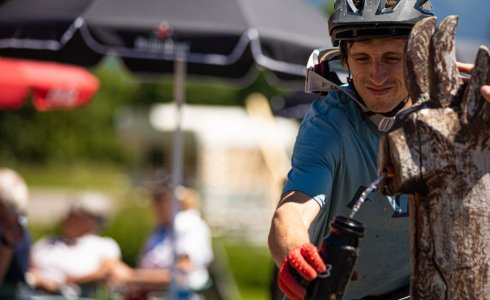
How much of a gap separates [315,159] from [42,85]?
955 centimetres

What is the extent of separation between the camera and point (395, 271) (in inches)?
147

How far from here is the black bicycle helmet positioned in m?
3.37

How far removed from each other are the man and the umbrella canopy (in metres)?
3.58

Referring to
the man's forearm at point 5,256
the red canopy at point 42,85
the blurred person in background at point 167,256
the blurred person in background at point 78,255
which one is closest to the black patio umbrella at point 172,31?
the man's forearm at point 5,256

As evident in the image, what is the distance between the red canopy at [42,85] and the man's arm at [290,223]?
30.3 feet

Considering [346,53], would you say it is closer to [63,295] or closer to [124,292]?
[63,295]

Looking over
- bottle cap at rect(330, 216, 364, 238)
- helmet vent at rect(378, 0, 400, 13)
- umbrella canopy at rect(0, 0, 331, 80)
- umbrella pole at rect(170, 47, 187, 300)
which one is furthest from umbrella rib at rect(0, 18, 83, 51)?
bottle cap at rect(330, 216, 364, 238)

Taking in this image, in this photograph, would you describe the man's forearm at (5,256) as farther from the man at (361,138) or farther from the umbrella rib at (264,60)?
the man at (361,138)

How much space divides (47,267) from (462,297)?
6.96 meters

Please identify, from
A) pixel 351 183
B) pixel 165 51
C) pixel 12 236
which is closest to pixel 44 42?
pixel 165 51

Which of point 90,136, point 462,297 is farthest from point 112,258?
point 90,136

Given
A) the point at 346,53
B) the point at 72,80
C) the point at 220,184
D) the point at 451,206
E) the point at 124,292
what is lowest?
the point at 220,184

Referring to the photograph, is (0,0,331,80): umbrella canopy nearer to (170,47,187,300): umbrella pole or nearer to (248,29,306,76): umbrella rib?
(248,29,306,76): umbrella rib

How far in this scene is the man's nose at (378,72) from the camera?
3.39 m
